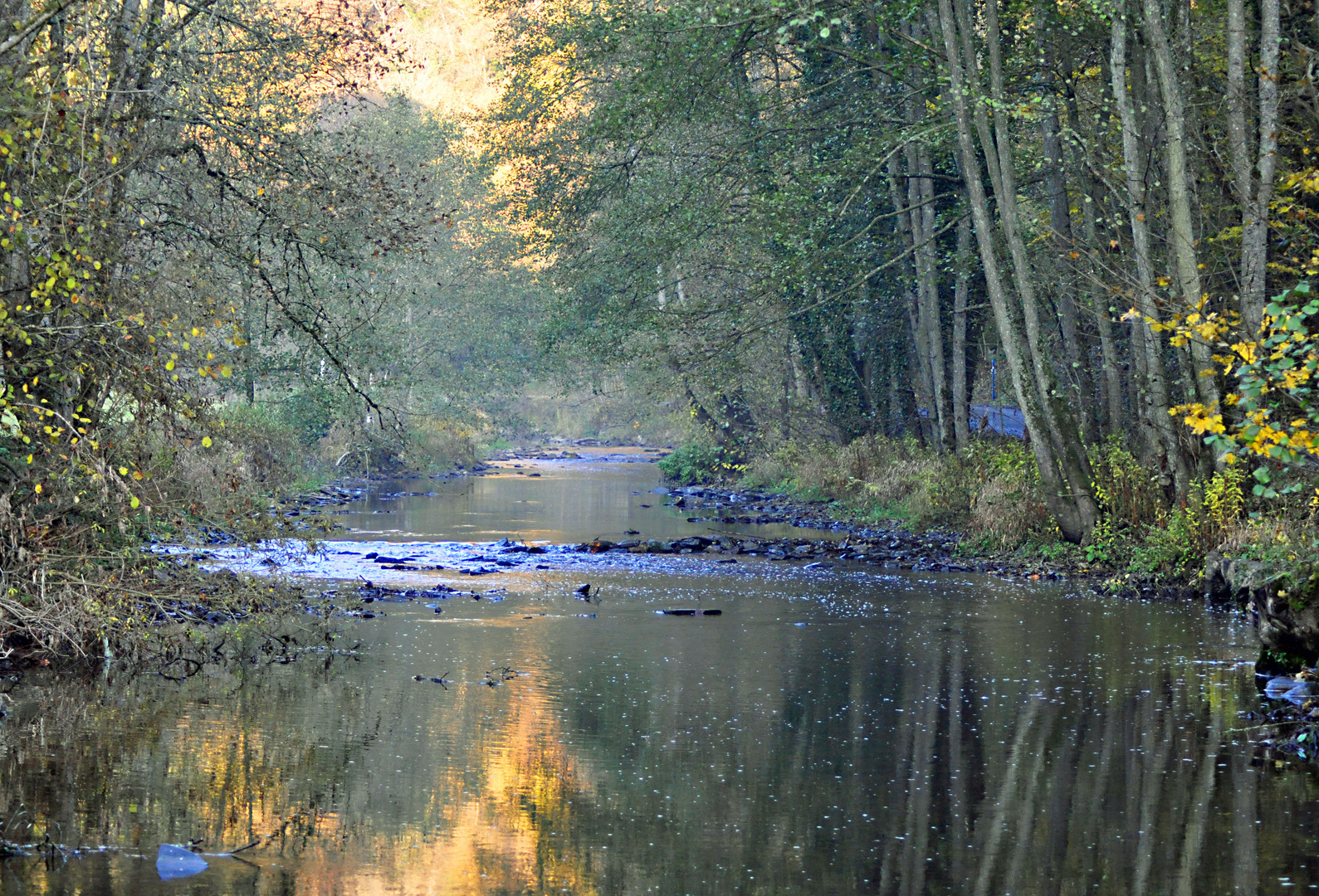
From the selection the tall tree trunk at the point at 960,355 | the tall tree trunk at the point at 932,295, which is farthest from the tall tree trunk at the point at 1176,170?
the tall tree trunk at the point at 960,355

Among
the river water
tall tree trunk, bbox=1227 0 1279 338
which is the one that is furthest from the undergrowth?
tall tree trunk, bbox=1227 0 1279 338

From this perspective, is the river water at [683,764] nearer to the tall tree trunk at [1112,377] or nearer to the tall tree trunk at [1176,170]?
the tall tree trunk at [1176,170]

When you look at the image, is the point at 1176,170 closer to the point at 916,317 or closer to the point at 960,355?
the point at 960,355

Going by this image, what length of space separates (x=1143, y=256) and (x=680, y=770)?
11027 millimetres

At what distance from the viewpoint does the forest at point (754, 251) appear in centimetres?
1089

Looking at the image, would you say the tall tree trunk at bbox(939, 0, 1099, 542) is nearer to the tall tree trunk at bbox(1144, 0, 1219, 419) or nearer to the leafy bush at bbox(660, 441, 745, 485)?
the tall tree trunk at bbox(1144, 0, 1219, 419)

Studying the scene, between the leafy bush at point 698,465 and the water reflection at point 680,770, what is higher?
the leafy bush at point 698,465

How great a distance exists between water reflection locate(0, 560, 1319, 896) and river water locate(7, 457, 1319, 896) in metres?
0.03

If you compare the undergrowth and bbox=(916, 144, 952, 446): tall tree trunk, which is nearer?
the undergrowth

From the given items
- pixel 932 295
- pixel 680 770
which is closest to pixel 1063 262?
pixel 932 295

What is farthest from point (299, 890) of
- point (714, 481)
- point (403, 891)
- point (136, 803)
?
point (714, 481)

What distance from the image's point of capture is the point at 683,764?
333 inches

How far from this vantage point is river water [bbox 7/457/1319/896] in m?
6.41

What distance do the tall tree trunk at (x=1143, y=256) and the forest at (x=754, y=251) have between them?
7 cm
